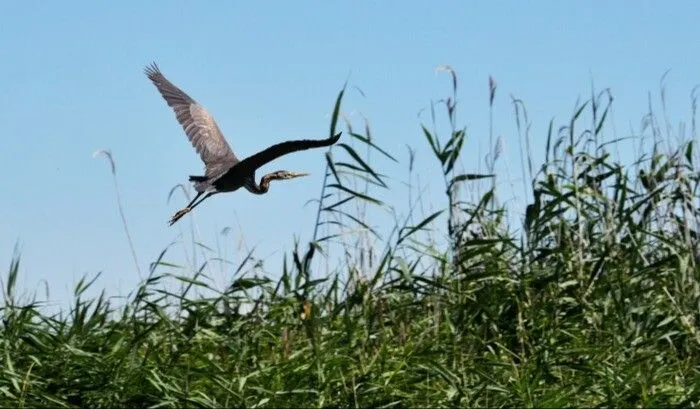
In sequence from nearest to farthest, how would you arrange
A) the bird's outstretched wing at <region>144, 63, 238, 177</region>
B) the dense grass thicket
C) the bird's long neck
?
the dense grass thicket
the bird's long neck
the bird's outstretched wing at <region>144, 63, 238, 177</region>

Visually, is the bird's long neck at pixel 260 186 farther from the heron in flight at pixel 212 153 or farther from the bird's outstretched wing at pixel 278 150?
the bird's outstretched wing at pixel 278 150

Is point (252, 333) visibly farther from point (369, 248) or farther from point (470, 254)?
point (470, 254)

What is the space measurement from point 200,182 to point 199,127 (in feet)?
4.42

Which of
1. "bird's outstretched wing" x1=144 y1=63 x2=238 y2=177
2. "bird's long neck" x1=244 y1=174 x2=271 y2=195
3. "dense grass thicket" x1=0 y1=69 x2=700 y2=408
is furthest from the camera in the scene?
"bird's outstretched wing" x1=144 y1=63 x2=238 y2=177

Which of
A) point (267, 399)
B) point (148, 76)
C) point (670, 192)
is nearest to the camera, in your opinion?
point (267, 399)

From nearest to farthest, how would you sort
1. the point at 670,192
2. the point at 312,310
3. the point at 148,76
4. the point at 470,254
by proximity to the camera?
the point at 312,310 < the point at 470,254 < the point at 670,192 < the point at 148,76

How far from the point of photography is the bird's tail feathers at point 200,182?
847cm

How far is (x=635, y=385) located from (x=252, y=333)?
1722mm

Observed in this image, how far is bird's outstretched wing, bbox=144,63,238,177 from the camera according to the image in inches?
370

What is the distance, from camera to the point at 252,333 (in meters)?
6.02

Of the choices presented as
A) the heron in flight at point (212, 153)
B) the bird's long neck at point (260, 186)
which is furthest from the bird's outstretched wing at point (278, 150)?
the bird's long neck at point (260, 186)

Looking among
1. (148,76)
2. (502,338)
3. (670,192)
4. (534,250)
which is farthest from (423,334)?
(148,76)

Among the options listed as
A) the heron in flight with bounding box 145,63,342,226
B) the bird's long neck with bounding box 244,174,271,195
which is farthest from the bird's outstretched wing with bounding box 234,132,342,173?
the bird's long neck with bounding box 244,174,271,195

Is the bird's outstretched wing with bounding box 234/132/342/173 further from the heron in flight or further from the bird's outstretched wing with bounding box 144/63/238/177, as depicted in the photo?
the bird's outstretched wing with bounding box 144/63/238/177
